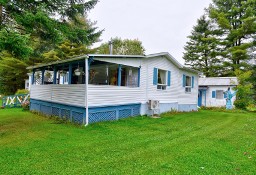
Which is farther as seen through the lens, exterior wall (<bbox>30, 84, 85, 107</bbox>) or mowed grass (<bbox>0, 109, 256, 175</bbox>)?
exterior wall (<bbox>30, 84, 85, 107</bbox>)

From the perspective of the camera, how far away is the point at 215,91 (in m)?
19.8

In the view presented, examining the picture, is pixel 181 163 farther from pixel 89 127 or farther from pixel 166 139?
pixel 89 127

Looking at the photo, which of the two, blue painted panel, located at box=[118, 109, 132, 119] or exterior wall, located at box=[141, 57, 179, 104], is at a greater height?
exterior wall, located at box=[141, 57, 179, 104]

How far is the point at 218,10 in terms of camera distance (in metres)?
27.0

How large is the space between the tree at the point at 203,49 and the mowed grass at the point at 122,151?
2203 centimetres

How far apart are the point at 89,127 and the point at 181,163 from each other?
4408 mm

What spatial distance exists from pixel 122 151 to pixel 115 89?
4660 millimetres

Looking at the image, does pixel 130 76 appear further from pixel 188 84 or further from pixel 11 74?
pixel 11 74

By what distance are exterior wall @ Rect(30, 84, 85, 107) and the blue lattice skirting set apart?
0.25 meters

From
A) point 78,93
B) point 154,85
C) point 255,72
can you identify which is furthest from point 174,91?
point 255,72

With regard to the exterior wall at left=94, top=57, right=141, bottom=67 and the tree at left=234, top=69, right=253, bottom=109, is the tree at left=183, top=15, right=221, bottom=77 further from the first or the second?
the exterior wall at left=94, top=57, right=141, bottom=67

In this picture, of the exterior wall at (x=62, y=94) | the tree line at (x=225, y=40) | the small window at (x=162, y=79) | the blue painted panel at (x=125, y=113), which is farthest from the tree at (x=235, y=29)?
the exterior wall at (x=62, y=94)

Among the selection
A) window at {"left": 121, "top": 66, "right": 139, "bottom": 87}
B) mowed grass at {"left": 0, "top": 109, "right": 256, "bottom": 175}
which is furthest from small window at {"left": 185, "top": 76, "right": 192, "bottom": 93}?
mowed grass at {"left": 0, "top": 109, "right": 256, "bottom": 175}

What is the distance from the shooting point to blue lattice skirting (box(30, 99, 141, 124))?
8375 millimetres
